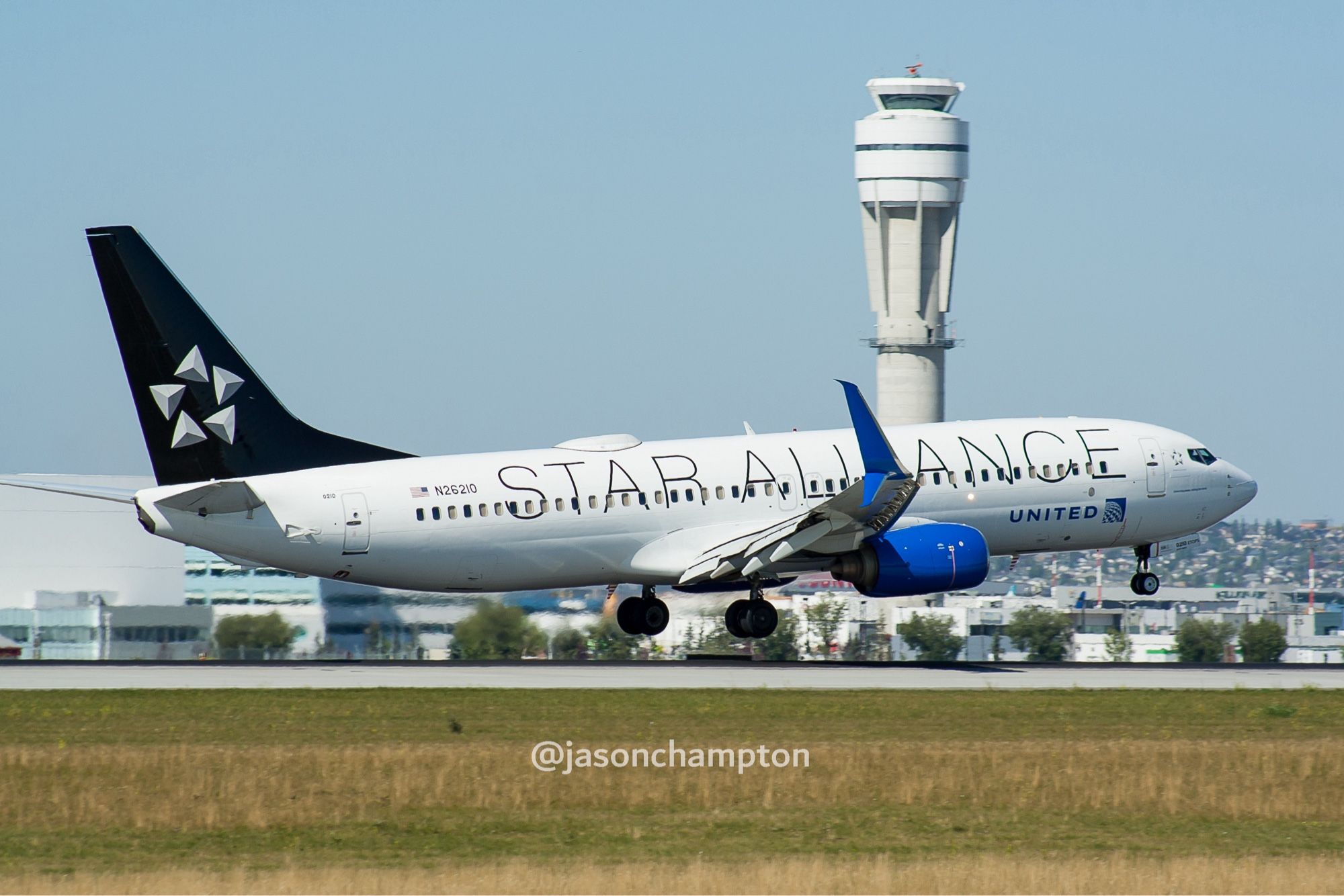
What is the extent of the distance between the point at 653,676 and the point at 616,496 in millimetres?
5207

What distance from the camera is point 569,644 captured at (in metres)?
51.7

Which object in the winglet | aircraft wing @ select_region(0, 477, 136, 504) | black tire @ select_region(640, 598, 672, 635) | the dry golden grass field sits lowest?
the dry golden grass field

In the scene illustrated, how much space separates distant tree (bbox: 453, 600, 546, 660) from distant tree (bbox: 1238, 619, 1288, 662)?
24150 mm

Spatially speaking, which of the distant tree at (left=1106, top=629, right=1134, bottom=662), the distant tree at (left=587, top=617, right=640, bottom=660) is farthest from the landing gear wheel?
the distant tree at (left=1106, top=629, right=1134, bottom=662)

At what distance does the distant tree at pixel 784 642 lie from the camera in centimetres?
6059

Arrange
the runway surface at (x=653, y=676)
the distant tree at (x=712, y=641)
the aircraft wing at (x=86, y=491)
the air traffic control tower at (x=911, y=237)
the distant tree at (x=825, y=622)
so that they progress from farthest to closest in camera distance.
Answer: the air traffic control tower at (x=911, y=237), the distant tree at (x=825, y=622), the distant tree at (x=712, y=641), the aircraft wing at (x=86, y=491), the runway surface at (x=653, y=676)

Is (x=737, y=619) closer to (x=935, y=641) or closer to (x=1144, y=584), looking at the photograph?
(x=1144, y=584)

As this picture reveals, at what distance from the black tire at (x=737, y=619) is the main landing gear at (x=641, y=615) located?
105 inches

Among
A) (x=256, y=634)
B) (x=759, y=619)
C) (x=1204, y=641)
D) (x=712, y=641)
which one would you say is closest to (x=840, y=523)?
(x=759, y=619)

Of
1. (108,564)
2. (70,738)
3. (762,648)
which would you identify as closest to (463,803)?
(70,738)

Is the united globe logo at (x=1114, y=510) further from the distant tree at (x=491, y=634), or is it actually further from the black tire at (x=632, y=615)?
the distant tree at (x=491, y=634)

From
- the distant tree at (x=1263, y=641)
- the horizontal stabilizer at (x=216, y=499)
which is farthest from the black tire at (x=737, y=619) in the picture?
the distant tree at (x=1263, y=641)

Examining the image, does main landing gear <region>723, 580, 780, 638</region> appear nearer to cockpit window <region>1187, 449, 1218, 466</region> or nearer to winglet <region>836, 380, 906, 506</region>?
winglet <region>836, 380, 906, 506</region>

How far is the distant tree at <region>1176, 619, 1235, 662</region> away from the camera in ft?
211
